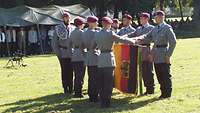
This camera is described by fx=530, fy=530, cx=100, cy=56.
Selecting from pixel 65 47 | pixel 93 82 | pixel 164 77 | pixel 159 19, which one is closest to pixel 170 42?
pixel 159 19

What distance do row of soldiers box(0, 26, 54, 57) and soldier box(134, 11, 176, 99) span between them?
2003 centimetres

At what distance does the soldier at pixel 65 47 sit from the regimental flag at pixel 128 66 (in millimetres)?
1469

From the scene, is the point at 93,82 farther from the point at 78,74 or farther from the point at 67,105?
the point at 67,105

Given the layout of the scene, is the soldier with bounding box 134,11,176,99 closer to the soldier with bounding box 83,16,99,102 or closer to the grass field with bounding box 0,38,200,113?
the grass field with bounding box 0,38,200,113

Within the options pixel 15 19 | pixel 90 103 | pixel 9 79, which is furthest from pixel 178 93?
pixel 15 19

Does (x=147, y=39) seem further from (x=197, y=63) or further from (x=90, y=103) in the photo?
(x=197, y=63)

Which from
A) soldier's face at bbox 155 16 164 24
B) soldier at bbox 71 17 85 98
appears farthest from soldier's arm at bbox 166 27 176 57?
soldier at bbox 71 17 85 98

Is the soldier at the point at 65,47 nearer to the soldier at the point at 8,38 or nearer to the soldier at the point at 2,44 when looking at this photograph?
the soldier at the point at 2,44

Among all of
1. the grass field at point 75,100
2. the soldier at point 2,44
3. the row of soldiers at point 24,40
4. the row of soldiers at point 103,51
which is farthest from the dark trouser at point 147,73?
the soldier at point 2,44

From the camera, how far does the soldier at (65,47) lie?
45.4 ft

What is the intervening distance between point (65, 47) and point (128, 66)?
6.66 feet

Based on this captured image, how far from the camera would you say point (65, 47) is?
14.0m

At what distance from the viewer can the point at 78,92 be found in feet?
43.9

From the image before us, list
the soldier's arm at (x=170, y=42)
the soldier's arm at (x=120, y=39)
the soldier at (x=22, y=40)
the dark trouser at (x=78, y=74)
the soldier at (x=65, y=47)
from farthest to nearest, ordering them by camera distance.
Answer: the soldier at (x=22, y=40) → the soldier at (x=65, y=47) → the dark trouser at (x=78, y=74) → the soldier's arm at (x=170, y=42) → the soldier's arm at (x=120, y=39)
